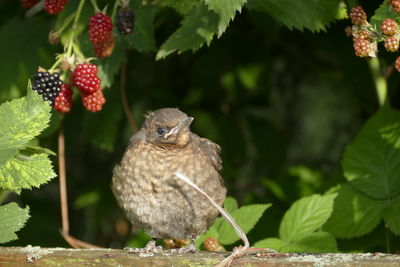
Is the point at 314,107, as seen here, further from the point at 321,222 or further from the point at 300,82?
the point at 321,222

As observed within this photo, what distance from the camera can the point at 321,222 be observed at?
338cm

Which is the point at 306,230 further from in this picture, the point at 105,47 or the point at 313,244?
the point at 105,47

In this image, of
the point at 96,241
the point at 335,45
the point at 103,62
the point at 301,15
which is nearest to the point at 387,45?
the point at 301,15

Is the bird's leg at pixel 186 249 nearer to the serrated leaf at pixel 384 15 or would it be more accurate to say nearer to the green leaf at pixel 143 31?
the green leaf at pixel 143 31

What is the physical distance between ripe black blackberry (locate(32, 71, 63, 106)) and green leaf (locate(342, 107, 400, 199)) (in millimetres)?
1420

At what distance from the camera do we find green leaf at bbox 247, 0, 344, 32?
342 centimetres

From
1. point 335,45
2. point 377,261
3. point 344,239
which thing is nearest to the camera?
point 377,261

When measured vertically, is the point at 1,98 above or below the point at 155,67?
below

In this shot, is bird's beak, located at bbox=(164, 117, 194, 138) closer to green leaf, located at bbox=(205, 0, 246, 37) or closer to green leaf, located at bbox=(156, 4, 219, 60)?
green leaf, located at bbox=(156, 4, 219, 60)

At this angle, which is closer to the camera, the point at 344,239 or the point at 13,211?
the point at 13,211

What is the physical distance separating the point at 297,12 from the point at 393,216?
103 centimetres

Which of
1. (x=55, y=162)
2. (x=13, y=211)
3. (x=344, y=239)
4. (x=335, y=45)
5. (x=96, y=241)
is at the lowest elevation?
(x=96, y=241)

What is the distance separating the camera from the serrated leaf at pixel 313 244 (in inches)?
128

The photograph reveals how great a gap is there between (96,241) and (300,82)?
6.74 feet
